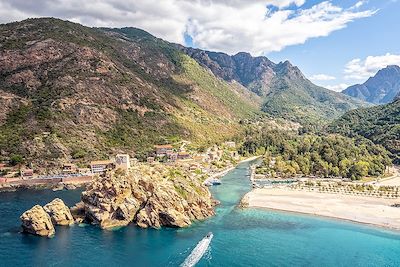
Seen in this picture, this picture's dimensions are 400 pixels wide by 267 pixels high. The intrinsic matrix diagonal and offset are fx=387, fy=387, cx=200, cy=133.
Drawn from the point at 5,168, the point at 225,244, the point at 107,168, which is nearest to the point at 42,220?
the point at 107,168

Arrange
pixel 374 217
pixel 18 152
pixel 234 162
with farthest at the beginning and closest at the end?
pixel 234 162
pixel 18 152
pixel 374 217

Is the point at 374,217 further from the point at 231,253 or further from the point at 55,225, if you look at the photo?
the point at 55,225

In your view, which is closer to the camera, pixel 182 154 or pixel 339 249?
pixel 339 249

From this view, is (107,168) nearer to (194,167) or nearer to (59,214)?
(59,214)

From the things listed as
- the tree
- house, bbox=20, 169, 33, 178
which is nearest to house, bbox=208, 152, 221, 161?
house, bbox=20, 169, 33, 178

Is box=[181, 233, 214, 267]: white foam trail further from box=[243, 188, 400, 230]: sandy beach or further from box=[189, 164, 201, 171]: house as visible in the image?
box=[189, 164, 201, 171]: house

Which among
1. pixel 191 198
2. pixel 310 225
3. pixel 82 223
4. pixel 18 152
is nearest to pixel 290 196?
pixel 310 225

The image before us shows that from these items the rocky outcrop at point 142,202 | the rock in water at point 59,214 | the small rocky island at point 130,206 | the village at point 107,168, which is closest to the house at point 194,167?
the village at point 107,168
